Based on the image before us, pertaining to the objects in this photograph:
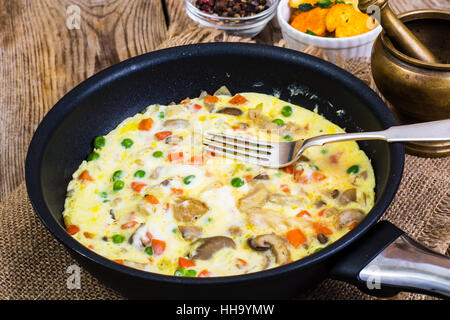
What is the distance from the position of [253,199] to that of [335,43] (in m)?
1.81

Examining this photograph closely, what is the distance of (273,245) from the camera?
263cm

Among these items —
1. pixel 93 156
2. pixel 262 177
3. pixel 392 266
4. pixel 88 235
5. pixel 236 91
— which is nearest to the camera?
pixel 392 266

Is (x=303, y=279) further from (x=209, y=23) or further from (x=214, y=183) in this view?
(x=209, y=23)

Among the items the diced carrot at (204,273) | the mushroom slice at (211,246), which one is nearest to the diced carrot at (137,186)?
the mushroom slice at (211,246)

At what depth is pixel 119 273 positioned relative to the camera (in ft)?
7.43

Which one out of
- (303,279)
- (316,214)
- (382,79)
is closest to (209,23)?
(382,79)

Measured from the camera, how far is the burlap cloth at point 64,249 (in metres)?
2.89

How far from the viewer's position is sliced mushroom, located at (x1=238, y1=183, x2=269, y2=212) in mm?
2841

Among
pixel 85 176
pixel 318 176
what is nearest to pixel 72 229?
pixel 85 176

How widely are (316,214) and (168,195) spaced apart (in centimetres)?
75

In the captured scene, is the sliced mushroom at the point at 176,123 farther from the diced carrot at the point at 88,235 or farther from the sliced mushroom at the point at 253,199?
the diced carrot at the point at 88,235

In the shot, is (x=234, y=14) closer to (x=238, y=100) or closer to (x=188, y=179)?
(x=238, y=100)

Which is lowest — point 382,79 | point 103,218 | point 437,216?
point 437,216

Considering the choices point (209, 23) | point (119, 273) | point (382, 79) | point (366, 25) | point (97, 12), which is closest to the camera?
point (119, 273)
